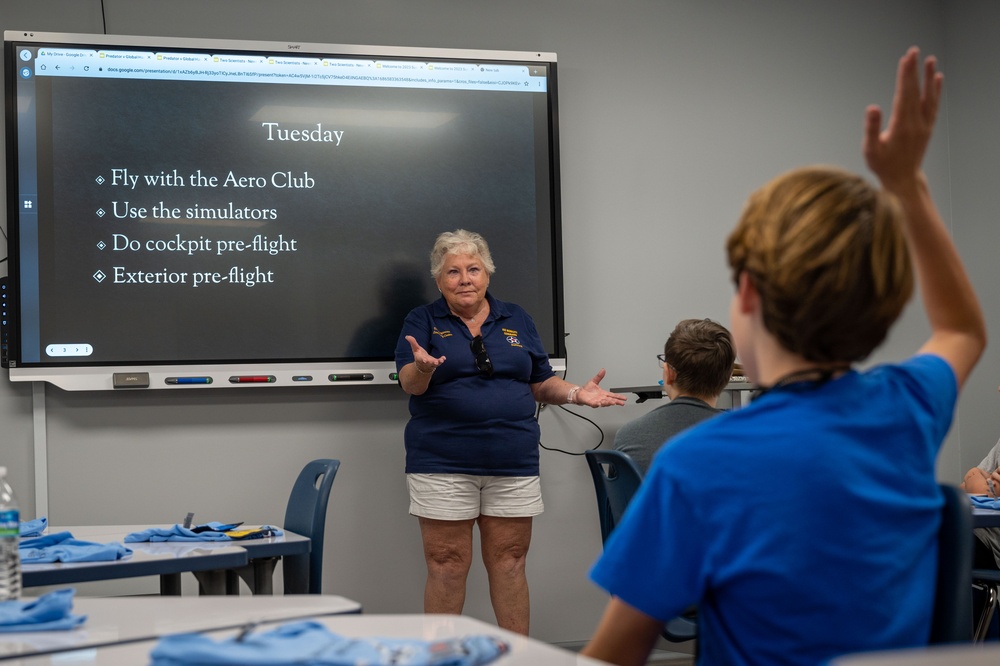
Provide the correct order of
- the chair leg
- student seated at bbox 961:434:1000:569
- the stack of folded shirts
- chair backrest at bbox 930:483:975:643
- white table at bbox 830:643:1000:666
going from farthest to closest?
1. student seated at bbox 961:434:1000:569
2. the chair leg
3. the stack of folded shirts
4. chair backrest at bbox 930:483:975:643
5. white table at bbox 830:643:1000:666

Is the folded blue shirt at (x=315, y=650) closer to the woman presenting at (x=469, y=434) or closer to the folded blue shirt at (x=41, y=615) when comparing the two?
the folded blue shirt at (x=41, y=615)

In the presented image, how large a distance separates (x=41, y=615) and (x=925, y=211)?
1239 mm

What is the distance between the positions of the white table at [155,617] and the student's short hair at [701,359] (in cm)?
175

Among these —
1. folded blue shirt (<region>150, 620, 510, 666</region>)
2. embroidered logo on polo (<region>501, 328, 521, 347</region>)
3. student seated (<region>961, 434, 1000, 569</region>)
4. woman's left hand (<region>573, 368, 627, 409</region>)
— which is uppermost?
embroidered logo on polo (<region>501, 328, 521, 347</region>)

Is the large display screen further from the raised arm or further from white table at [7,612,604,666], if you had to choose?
the raised arm

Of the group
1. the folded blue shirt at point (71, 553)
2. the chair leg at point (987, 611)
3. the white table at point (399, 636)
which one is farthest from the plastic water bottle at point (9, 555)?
the chair leg at point (987, 611)

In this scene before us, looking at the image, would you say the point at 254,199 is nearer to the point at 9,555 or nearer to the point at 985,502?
the point at 9,555

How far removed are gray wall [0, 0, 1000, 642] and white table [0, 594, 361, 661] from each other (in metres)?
2.44

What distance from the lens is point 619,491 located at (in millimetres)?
2619

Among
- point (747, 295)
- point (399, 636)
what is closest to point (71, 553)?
point (399, 636)

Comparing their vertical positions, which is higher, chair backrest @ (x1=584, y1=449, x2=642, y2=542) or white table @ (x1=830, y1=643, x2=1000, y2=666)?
white table @ (x1=830, y1=643, x2=1000, y2=666)

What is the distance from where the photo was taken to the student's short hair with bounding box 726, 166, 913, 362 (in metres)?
0.92

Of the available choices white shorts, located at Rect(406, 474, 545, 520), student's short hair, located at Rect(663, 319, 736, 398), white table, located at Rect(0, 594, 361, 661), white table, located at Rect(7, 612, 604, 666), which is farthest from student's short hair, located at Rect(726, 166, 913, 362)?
white shorts, located at Rect(406, 474, 545, 520)

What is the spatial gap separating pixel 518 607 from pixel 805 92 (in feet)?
9.19
